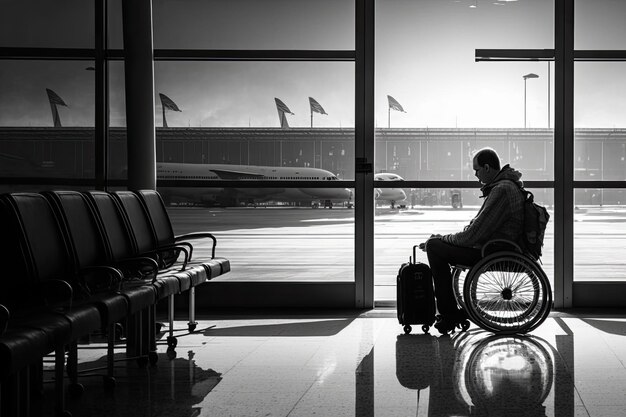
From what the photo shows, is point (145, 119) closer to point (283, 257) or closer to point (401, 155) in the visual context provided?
point (401, 155)

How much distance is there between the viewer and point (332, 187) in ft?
24.7

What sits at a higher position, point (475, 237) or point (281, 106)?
point (281, 106)

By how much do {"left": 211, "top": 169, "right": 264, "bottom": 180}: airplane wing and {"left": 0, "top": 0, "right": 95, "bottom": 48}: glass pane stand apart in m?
1.65

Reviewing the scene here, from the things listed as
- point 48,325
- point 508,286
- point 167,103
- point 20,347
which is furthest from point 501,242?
point 20,347

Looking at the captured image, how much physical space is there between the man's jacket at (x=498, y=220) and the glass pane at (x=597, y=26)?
2.27m

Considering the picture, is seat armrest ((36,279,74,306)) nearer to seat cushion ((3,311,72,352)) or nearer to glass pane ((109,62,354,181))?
seat cushion ((3,311,72,352))

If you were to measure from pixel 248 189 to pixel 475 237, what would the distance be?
2.46 m

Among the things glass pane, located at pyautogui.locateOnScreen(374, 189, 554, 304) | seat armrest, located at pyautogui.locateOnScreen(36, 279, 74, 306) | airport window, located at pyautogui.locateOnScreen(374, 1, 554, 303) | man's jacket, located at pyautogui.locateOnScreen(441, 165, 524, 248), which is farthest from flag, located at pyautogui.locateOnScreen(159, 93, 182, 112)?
seat armrest, located at pyautogui.locateOnScreen(36, 279, 74, 306)

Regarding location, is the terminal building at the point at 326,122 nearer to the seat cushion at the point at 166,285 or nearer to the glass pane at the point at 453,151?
the glass pane at the point at 453,151

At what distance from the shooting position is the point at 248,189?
7500mm

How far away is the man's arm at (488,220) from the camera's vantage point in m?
5.80

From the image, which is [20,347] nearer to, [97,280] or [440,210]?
[97,280]

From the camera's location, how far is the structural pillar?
6.18 metres

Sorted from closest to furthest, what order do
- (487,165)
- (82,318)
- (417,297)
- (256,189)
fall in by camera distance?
(82,318) → (417,297) → (487,165) → (256,189)
